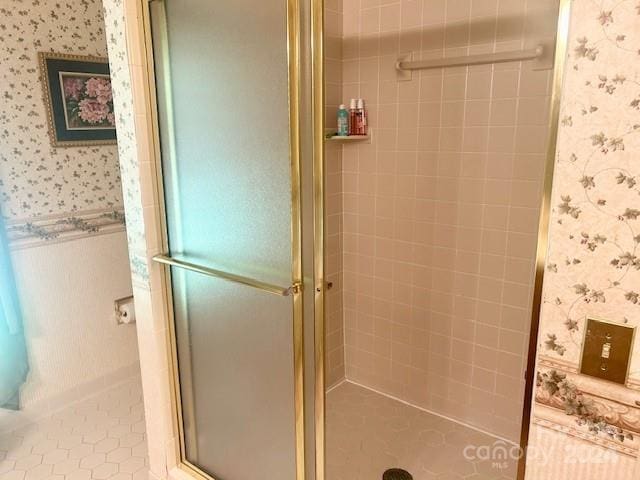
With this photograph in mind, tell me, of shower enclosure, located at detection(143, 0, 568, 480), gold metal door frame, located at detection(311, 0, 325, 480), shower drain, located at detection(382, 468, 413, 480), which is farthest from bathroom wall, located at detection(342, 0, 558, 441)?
gold metal door frame, located at detection(311, 0, 325, 480)

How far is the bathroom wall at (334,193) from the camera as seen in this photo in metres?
2.29

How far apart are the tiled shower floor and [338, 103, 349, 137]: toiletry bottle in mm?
1399

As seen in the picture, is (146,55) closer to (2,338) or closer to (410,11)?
(410,11)

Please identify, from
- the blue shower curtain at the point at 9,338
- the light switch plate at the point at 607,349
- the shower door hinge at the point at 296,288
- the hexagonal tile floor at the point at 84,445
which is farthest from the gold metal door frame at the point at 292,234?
the blue shower curtain at the point at 9,338

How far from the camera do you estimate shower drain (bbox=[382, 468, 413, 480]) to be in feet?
6.41

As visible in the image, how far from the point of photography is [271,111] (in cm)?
124

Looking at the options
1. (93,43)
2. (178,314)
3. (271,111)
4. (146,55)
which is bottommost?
(178,314)

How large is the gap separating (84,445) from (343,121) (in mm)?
1936

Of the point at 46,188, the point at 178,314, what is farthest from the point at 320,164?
the point at 46,188

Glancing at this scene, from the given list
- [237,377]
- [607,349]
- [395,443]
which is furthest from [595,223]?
[395,443]

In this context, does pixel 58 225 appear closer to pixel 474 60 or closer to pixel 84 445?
pixel 84 445

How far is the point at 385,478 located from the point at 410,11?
79.5 inches

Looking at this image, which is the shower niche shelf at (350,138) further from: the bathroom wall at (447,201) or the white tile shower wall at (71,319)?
the white tile shower wall at (71,319)

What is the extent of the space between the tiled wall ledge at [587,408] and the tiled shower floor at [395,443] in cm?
122
